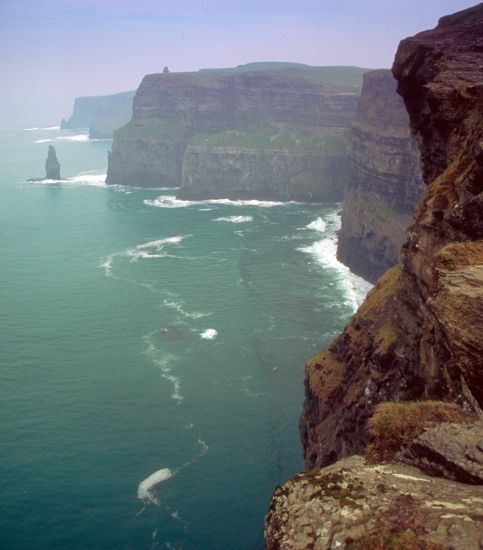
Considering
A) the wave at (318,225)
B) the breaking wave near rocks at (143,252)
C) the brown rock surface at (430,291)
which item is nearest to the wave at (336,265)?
the wave at (318,225)

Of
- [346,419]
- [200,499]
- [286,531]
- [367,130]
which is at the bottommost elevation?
[200,499]

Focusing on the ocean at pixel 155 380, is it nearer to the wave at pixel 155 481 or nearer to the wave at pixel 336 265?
the wave at pixel 155 481

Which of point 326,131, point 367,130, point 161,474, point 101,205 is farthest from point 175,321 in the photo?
point 326,131

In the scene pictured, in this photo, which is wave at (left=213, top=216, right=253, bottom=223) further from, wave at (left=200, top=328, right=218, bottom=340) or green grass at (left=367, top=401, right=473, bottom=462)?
green grass at (left=367, top=401, right=473, bottom=462)

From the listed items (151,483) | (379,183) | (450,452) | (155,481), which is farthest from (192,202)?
(450,452)

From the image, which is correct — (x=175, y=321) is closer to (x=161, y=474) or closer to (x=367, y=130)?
(x=161, y=474)

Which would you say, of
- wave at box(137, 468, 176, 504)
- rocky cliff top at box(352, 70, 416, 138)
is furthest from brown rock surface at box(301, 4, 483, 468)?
rocky cliff top at box(352, 70, 416, 138)
